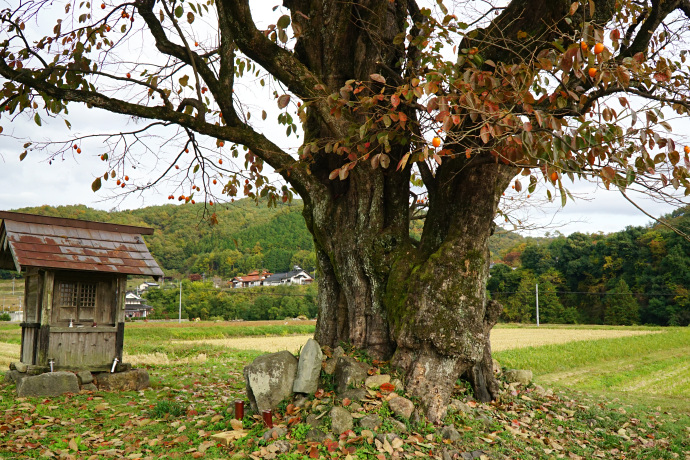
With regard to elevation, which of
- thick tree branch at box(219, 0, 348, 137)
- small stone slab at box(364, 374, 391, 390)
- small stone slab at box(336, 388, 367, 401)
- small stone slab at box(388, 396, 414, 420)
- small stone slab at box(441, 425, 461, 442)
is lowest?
small stone slab at box(441, 425, 461, 442)

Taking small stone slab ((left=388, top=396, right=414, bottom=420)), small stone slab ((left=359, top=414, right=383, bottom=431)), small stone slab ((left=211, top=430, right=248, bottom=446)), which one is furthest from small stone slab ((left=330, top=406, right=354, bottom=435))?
small stone slab ((left=211, top=430, right=248, bottom=446))

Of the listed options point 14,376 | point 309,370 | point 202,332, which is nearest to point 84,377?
point 14,376

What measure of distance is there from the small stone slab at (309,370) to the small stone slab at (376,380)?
26.6 inches

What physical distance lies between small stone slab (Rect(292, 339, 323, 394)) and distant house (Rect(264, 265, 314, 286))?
6018cm

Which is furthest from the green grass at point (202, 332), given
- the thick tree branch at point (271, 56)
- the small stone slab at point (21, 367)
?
the thick tree branch at point (271, 56)

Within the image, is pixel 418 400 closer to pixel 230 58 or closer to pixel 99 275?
pixel 230 58

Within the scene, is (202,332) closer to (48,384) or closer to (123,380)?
(123,380)

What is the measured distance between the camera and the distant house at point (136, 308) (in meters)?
63.4

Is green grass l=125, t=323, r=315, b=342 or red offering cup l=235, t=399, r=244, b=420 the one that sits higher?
red offering cup l=235, t=399, r=244, b=420

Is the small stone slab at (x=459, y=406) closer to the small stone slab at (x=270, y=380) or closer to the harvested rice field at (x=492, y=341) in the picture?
the small stone slab at (x=270, y=380)

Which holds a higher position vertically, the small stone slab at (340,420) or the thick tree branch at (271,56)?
the thick tree branch at (271,56)

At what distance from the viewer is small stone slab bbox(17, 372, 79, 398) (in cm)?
892

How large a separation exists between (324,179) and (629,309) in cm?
4956

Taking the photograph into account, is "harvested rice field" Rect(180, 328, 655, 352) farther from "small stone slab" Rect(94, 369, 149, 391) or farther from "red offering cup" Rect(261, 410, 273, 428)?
"red offering cup" Rect(261, 410, 273, 428)
